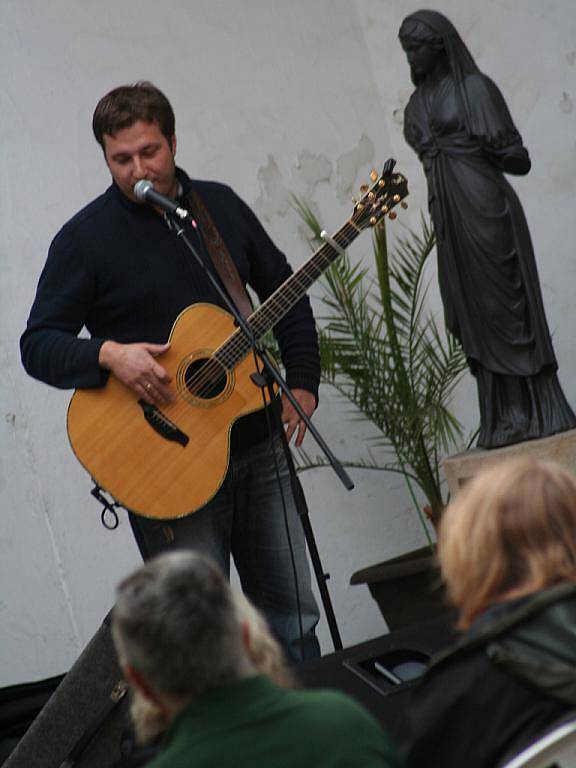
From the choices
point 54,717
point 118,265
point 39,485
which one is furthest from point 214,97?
point 54,717

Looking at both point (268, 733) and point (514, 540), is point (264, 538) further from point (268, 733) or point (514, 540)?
point (268, 733)

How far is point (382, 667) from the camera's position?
2633 millimetres

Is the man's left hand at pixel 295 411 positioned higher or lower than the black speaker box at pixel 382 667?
higher

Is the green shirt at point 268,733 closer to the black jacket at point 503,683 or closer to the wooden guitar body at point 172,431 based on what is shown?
the black jacket at point 503,683

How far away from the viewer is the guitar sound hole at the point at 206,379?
129 inches

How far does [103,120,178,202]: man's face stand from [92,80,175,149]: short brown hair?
0.06 feet

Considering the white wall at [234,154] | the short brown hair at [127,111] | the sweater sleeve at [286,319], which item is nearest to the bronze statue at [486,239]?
the sweater sleeve at [286,319]

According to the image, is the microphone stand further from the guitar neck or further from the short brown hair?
the short brown hair

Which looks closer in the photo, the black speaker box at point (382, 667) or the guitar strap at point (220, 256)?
the black speaker box at point (382, 667)

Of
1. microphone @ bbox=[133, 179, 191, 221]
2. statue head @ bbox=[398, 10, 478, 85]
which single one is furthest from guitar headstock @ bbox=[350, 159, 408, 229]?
statue head @ bbox=[398, 10, 478, 85]

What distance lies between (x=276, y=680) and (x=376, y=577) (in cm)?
302

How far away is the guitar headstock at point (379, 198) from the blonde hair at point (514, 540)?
163 centimetres

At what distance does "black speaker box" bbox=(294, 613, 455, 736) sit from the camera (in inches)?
97.3

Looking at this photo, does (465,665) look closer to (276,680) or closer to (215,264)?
(276,680)
